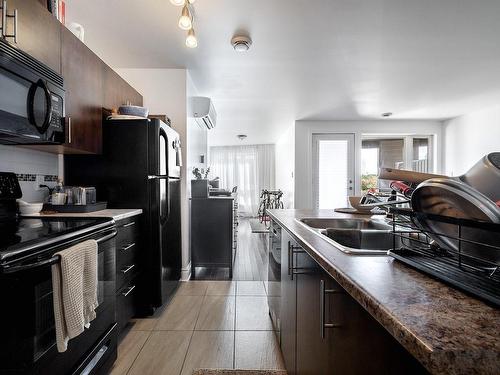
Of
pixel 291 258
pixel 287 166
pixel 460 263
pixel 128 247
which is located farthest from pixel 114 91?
pixel 287 166

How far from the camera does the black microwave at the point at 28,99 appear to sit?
1.17 metres

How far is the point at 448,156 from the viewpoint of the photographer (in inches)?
223

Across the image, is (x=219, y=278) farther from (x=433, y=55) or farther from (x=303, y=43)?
(x=433, y=55)

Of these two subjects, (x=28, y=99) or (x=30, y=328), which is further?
(x=28, y=99)

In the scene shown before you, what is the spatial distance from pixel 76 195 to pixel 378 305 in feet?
6.70

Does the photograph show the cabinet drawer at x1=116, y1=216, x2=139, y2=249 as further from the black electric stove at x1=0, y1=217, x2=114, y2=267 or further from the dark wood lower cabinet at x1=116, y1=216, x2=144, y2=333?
the black electric stove at x1=0, y1=217, x2=114, y2=267

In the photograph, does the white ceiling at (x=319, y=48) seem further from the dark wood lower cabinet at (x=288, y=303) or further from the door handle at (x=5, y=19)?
the dark wood lower cabinet at (x=288, y=303)

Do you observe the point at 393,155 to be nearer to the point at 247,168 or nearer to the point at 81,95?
the point at 247,168

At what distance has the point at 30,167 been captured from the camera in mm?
1869

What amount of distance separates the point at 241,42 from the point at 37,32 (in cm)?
156

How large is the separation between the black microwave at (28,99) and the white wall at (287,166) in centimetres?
488

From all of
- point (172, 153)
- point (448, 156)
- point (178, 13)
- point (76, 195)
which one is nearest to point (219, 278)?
point (172, 153)

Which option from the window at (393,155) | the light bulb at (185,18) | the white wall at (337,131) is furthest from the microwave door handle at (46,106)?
the window at (393,155)

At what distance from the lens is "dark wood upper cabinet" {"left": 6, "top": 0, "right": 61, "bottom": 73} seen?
4.34 ft
